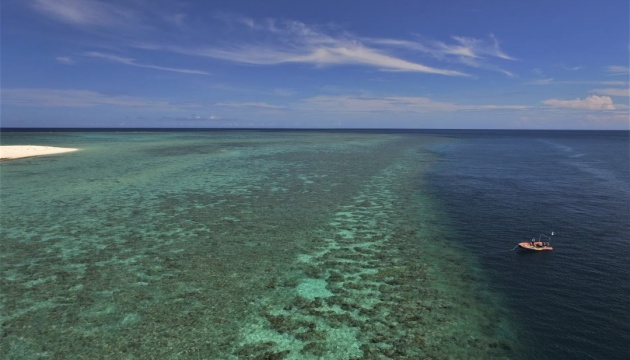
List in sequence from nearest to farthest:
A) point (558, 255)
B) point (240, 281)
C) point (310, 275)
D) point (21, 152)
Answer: point (240, 281) → point (310, 275) → point (558, 255) → point (21, 152)

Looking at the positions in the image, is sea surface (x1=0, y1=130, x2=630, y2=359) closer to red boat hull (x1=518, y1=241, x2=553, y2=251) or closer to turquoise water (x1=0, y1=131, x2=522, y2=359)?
turquoise water (x1=0, y1=131, x2=522, y2=359)

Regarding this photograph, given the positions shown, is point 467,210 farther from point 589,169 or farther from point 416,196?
point 589,169

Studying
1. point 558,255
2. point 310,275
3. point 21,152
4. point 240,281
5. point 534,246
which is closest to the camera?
point 240,281

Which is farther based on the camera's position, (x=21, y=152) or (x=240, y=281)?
(x=21, y=152)

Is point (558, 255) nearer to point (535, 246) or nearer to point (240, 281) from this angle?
point (535, 246)

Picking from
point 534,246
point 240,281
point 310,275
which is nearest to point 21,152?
point 240,281

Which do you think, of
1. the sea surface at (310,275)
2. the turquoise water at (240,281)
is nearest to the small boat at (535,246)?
the sea surface at (310,275)

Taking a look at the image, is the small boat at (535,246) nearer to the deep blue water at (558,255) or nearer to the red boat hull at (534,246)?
the red boat hull at (534,246)
